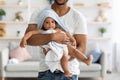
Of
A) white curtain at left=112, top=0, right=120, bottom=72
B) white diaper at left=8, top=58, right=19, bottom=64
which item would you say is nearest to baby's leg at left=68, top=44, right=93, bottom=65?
white diaper at left=8, top=58, right=19, bottom=64

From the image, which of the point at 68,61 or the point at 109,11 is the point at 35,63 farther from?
the point at 68,61

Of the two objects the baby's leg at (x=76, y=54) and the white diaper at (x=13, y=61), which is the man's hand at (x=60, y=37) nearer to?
the baby's leg at (x=76, y=54)

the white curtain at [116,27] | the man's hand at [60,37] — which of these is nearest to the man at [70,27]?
the man's hand at [60,37]

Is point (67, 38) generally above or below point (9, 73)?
above

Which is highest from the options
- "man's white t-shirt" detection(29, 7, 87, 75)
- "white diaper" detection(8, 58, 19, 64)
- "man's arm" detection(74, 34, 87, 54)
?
"man's white t-shirt" detection(29, 7, 87, 75)

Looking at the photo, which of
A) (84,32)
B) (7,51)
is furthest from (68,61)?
(7,51)

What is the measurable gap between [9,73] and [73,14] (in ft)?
10.5

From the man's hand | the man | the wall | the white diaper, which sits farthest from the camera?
the wall

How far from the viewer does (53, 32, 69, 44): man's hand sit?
1671mm

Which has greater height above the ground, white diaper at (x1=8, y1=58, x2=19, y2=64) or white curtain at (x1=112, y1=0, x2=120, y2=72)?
white curtain at (x1=112, y1=0, x2=120, y2=72)

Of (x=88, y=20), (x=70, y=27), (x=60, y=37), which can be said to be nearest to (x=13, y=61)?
(x=88, y=20)

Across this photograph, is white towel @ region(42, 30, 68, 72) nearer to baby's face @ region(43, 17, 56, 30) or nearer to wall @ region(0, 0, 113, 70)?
baby's face @ region(43, 17, 56, 30)

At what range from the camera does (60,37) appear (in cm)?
167

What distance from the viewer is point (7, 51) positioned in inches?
201
